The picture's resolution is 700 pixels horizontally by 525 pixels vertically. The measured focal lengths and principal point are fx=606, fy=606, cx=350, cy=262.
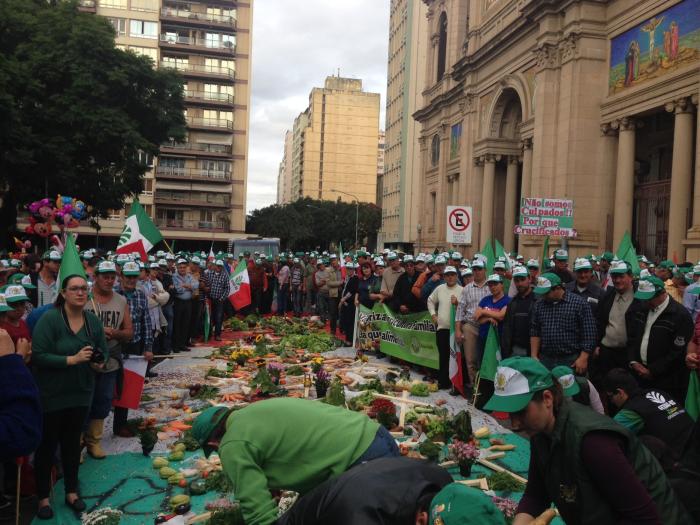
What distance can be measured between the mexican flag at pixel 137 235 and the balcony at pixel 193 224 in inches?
2288

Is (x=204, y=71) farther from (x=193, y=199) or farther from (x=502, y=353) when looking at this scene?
(x=502, y=353)

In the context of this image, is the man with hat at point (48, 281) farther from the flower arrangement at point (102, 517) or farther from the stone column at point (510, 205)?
the stone column at point (510, 205)

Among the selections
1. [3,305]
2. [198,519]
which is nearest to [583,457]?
[198,519]

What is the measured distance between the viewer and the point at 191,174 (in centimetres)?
6906

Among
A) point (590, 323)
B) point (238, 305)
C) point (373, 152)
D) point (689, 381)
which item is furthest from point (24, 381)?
point (373, 152)

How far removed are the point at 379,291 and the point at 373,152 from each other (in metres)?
117

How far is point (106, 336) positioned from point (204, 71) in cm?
6621

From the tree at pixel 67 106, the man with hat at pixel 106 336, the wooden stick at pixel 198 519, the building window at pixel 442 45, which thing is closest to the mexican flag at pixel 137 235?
the man with hat at pixel 106 336

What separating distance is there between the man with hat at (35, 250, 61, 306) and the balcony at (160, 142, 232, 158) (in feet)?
202

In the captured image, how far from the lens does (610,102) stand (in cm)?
2352

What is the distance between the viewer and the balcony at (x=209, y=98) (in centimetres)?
6762

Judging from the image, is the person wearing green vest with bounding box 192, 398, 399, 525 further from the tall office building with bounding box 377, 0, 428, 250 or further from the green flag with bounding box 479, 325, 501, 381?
the tall office building with bounding box 377, 0, 428, 250

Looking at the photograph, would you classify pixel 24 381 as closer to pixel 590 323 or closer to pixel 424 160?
pixel 590 323

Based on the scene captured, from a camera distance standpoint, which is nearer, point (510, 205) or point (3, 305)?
point (3, 305)
